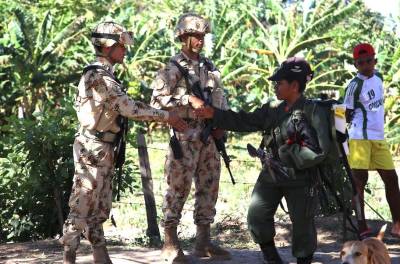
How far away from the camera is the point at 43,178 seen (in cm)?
713

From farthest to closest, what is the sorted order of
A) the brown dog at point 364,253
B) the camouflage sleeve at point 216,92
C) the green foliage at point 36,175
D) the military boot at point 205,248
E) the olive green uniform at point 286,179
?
the green foliage at point 36,175 < the military boot at point 205,248 < the camouflage sleeve at point 216,92 < the olive green uniform at point 286,179 < the brown dog at point 364,253

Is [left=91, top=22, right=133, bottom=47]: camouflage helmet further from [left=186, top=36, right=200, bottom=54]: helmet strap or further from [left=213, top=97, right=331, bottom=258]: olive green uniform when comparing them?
[left=213, top=97, right=331, bottom=258]: olive green uniform

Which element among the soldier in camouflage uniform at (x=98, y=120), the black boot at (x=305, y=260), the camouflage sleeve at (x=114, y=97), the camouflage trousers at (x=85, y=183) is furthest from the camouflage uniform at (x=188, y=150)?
the black boot at (x=305, y=260)

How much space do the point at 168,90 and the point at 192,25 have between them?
518 millimetres

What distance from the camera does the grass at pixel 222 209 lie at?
7.33 meters

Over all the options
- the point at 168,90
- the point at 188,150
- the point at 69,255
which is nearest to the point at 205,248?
the point at 188,150

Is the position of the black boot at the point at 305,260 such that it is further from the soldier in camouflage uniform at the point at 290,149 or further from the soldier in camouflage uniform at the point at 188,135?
the soldier in camouflage uniform at the point at 188,135

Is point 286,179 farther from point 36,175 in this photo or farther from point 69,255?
point 36,175

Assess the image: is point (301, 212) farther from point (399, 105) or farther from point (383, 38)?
point (383, 38)

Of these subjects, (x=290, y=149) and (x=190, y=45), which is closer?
(x=290, y=149)

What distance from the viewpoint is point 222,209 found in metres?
10.4

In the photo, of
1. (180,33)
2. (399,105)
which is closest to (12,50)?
(399,105)

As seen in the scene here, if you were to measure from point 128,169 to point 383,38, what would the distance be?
505 inches

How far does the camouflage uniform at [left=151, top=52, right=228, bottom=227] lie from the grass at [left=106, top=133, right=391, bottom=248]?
0.21m
